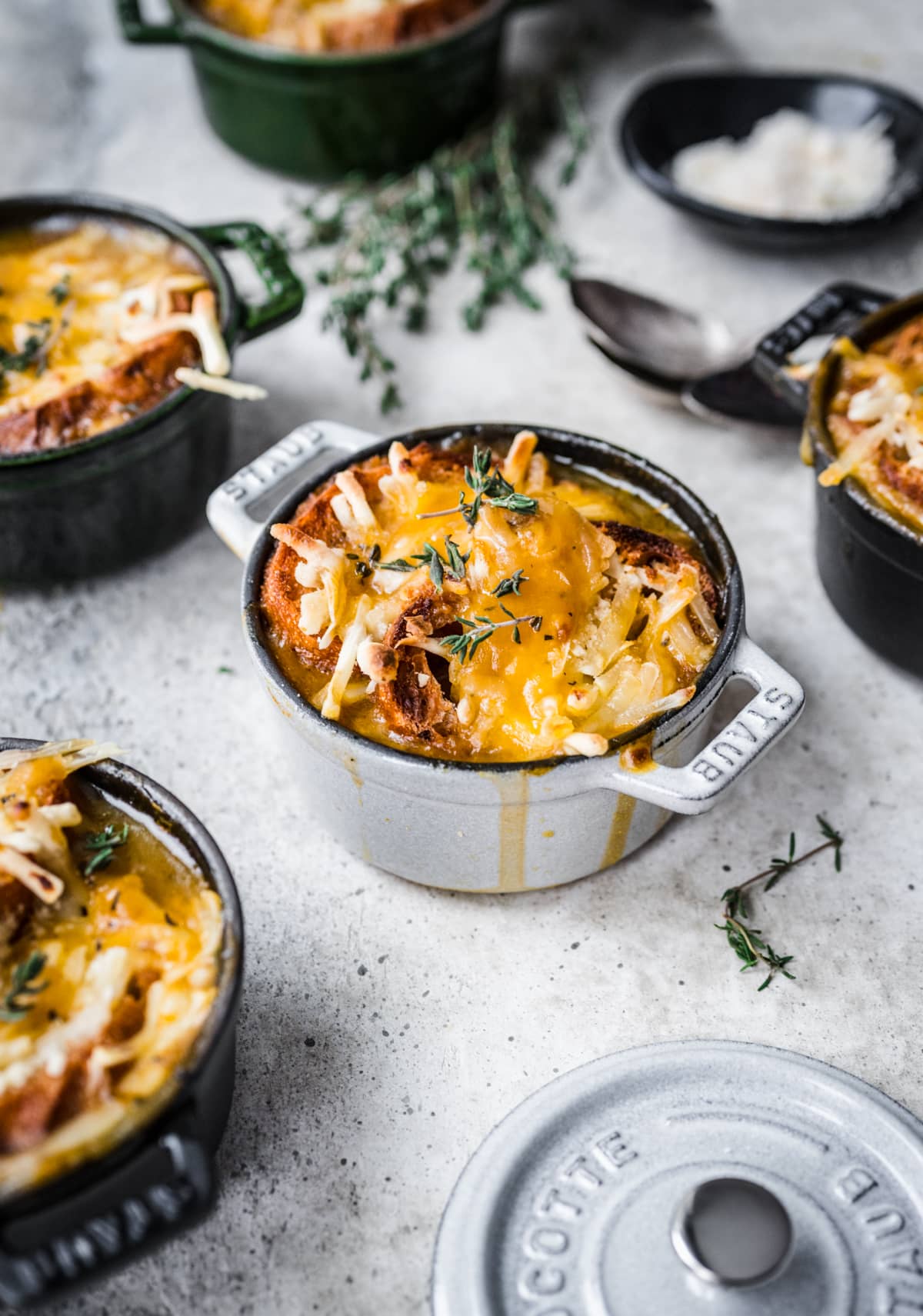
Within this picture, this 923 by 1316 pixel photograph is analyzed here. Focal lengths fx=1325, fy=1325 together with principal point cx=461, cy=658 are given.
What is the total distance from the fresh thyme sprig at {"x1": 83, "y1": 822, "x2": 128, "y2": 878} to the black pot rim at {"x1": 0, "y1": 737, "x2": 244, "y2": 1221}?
0.16 feet

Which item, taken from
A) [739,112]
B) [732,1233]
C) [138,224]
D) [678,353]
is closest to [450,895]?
[732,1233]

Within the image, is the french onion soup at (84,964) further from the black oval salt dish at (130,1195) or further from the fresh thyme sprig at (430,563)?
the fresh thyme sprig at (430,563)

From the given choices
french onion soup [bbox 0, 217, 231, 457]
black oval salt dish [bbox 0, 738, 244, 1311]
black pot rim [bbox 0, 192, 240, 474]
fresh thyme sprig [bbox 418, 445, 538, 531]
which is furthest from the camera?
french onion soup [bbox 0, 217, 231, 457]

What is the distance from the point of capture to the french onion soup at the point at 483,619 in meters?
2.12

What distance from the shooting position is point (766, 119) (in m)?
4.09

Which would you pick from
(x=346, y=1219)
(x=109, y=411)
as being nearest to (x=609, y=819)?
→ (x=346, y=1219)

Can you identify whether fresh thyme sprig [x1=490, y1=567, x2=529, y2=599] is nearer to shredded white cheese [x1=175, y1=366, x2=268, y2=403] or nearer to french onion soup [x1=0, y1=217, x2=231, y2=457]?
shredded white cheese [x1=175, y1=366, x2=268, y2=403]

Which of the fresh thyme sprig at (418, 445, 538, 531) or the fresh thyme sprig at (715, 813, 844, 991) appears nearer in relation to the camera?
the fresh thyme sprig at (418, 445, 538, 531)

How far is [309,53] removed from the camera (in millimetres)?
3613

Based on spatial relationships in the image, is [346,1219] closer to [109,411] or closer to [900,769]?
[900,769]

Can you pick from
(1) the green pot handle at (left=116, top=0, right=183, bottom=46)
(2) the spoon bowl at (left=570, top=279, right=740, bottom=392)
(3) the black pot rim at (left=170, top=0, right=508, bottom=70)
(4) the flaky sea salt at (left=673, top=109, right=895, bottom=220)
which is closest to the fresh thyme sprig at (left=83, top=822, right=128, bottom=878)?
(2) the spoon bowl at (left=570, top=279, right=740, bottom=392)

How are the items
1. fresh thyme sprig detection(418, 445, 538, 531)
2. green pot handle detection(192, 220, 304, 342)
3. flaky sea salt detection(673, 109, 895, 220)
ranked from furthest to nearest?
1. flaky sea salt detection(673, 109, 895, 220)
2. green pot handle detection(192, 220, 304, 342)
3. fresh thyme sprig detection(418, 445, 538, 531)

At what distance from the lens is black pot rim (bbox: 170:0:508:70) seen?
3590mm

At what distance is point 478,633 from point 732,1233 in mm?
Result: 939
